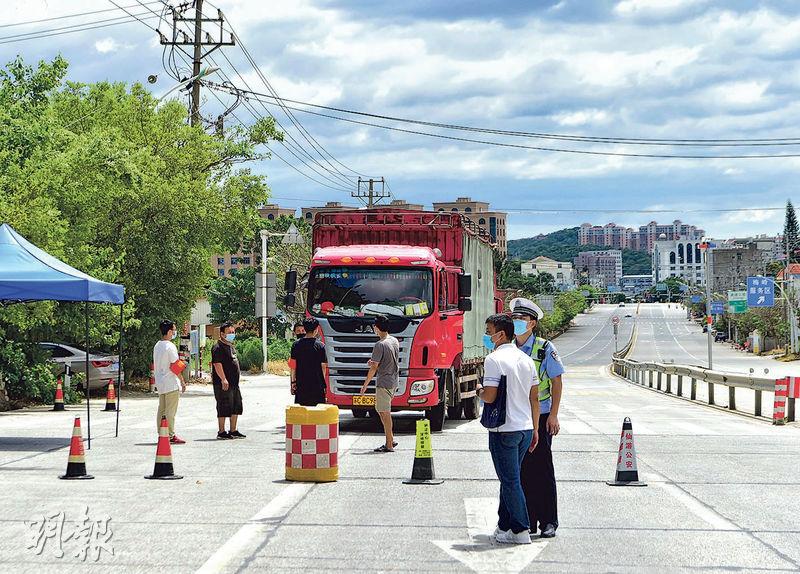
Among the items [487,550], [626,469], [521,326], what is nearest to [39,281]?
[626,469]

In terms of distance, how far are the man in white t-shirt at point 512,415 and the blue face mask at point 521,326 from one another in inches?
11.9

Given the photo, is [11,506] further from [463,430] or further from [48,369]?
[48,369]

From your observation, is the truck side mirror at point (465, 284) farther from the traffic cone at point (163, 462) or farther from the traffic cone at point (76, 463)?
the traffic cone at point (76, 463)

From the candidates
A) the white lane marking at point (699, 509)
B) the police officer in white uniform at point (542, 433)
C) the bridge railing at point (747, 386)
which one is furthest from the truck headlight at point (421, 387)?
the police officer in white uniform at point (542, 433)

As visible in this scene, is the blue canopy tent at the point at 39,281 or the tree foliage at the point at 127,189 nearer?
the blue canopy tent at the point at 39,281

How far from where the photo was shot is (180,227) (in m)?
35.0

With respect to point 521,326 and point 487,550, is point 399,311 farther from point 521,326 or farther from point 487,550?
point 487,550

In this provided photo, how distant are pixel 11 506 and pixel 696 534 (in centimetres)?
665

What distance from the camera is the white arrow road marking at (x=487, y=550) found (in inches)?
321

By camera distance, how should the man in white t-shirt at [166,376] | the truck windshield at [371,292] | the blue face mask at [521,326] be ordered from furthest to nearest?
the truck windshield at [371,292] → the man in white t-shirt at [166,376] → the blue face mask at [521,326]

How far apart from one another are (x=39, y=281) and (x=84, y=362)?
1514cm

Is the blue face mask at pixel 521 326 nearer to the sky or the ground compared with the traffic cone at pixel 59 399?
nearer to the sky

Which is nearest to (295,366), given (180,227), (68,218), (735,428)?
(735,428)

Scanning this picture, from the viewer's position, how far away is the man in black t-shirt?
1546 cm
